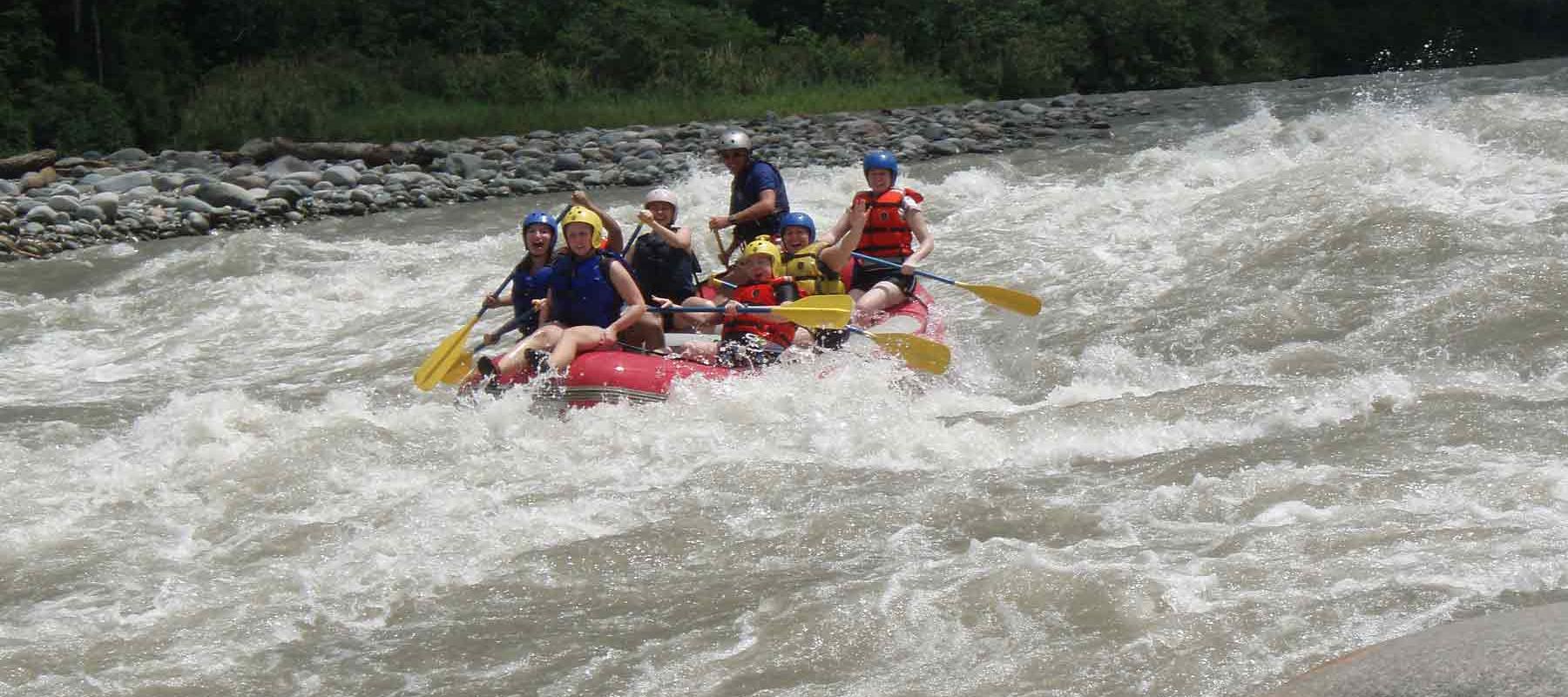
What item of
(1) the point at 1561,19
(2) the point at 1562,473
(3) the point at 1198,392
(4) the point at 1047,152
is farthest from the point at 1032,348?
(1) the point at 1561,19

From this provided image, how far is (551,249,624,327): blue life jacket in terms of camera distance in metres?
7.50

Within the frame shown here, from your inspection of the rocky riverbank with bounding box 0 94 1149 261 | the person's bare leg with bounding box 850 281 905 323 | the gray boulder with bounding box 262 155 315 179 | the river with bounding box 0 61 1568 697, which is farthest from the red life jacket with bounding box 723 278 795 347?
the gray boulder with bounding box 262 155 315 179

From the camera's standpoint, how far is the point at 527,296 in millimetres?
7871

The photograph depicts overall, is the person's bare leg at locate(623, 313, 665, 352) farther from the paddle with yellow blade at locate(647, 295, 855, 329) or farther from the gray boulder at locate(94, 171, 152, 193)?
the gray boulder at locate(94, 171, 152, 193)

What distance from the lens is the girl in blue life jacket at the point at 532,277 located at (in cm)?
776

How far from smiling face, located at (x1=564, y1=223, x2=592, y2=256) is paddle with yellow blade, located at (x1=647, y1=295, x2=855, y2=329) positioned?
2.00 ft

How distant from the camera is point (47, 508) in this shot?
6312 mm

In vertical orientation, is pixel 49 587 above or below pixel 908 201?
below

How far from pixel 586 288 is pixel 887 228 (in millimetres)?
1881

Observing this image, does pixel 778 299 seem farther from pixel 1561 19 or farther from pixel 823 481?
pixel 1561 19

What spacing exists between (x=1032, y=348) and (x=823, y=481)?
263cm

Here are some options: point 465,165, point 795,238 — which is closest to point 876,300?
point 795,238

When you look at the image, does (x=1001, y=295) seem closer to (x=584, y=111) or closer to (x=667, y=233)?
(x=667, y=233)

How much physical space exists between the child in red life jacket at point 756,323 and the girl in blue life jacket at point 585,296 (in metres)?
0.38
